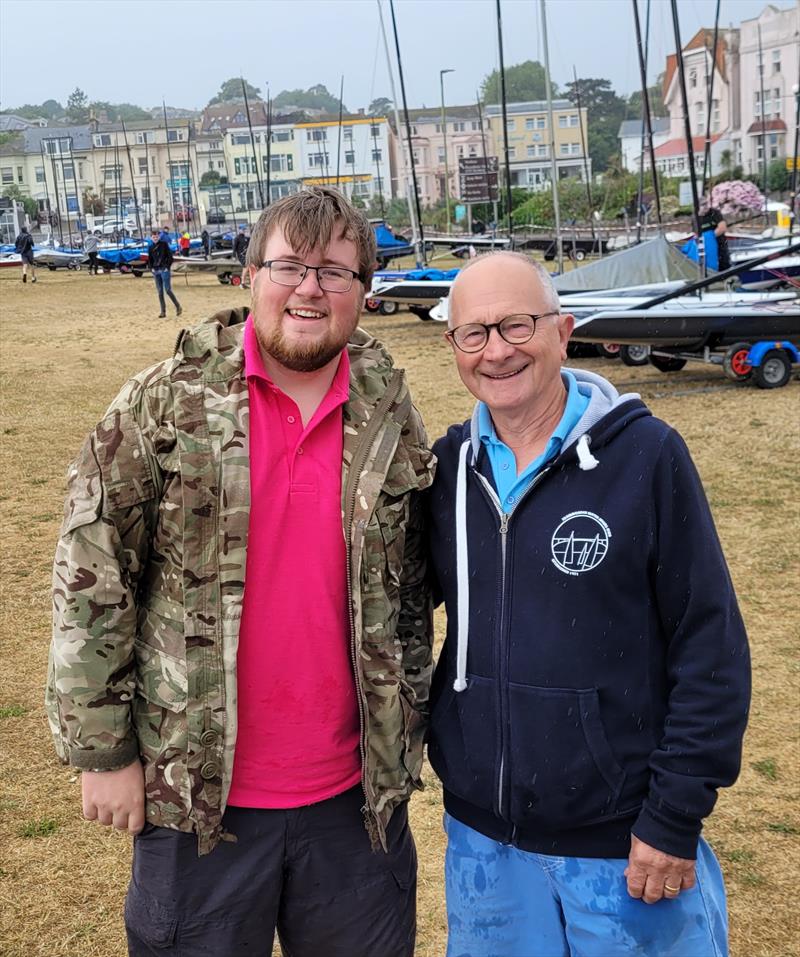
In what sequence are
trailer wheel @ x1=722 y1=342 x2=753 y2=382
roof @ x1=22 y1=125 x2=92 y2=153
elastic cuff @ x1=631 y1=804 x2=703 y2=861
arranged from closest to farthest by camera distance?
1. elastic cuff @ x1=631 y1=804 x2=703 y2=861
2. trailer wheel @ x1=722 y1=342 x2=753 y2=382
3. roof @ x1=22 y1=125 x2=92 y2=153

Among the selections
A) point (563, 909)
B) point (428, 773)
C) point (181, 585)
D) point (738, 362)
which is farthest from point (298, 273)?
point (738, 362)

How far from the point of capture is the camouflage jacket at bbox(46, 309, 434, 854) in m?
2.18

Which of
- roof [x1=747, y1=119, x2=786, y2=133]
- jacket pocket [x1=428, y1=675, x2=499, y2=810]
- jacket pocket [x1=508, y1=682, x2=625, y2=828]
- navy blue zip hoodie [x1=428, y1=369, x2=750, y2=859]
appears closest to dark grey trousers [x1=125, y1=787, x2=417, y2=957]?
jacket pocket [x1=428, y1=675, x2=499, y2=810]

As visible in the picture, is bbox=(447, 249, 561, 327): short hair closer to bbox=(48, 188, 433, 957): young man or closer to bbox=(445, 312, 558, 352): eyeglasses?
bbox=(445, 312, 558, 352): eyeglasses

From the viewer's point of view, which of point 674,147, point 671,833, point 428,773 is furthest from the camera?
point 674,147

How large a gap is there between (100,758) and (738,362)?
11979 mm

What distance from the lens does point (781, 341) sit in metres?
13.1

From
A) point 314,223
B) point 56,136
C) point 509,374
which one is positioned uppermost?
point 56,136

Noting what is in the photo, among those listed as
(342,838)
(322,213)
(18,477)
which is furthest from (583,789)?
(18,477)

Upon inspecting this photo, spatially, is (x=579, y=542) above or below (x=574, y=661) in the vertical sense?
above

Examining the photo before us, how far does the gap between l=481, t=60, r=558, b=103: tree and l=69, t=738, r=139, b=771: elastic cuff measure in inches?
6120

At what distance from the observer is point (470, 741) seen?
7.45 ft

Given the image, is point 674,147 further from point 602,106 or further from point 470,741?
point 470,741

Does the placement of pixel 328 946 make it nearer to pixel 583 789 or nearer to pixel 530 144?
pixel 583 789
